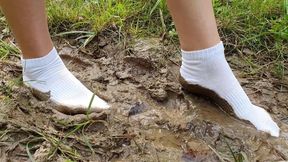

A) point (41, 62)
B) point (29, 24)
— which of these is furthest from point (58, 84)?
point (29, 24)

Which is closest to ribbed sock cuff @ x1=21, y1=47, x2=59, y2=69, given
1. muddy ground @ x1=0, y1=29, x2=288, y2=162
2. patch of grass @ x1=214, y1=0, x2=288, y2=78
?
muddy ground @ x1=0, y1=29, x2=288, y2=162

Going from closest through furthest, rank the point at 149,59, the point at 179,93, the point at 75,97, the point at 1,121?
the point at 1,121, the point at 75,97, the point at 179,93, the point at 149,59

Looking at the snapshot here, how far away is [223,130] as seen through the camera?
5.55 feet

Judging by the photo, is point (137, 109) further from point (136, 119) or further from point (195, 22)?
point (195, 22)

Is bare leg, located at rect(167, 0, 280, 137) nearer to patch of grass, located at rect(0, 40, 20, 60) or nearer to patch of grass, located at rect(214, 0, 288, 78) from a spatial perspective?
patch of grass, located at rect(214, 0, 288, 78)

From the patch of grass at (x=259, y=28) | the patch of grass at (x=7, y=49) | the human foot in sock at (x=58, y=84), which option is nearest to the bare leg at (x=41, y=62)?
the human foot in sock at (x=58, y=84)

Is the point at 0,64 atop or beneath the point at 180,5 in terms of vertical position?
beneath

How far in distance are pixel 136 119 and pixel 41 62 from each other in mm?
346

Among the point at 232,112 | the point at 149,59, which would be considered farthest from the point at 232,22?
the point at 232,112

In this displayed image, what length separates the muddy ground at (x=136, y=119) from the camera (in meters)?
1.56

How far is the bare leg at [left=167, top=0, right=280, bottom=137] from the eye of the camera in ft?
5.35

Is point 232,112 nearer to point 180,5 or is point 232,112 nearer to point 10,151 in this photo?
point 180,5

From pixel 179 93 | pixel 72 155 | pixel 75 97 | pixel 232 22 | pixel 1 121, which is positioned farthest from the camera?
pixel 232 22

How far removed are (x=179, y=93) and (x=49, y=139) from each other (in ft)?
1.68
